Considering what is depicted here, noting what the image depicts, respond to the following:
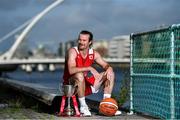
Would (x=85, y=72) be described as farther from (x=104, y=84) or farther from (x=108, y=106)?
(x=108, y=106)

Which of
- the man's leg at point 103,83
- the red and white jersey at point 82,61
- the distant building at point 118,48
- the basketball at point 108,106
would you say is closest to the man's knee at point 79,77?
the red and white jersey at point 82,61

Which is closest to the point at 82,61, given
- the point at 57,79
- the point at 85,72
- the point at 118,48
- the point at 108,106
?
the point at 85,72

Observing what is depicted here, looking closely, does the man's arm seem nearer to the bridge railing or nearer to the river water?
the bridge railing

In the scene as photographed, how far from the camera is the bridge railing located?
26.1 feet

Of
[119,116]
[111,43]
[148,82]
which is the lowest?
[119,116]

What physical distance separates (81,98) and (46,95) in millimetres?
5030

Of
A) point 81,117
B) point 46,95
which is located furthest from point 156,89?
point 46,95

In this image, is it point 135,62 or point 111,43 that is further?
point 111,43

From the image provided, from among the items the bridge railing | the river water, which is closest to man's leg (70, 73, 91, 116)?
the bridge railing

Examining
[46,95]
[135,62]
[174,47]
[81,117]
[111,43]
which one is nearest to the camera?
[174,47]

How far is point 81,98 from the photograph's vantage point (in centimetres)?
881

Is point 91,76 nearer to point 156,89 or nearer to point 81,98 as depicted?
point 81,98

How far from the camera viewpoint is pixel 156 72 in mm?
8773

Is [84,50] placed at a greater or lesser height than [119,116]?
greater
